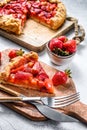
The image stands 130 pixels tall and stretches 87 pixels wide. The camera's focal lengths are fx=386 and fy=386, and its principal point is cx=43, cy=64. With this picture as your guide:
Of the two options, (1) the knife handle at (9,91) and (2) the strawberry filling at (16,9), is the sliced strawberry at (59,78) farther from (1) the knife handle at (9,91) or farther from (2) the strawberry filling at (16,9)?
(2) the strawberry filling at (16,9)

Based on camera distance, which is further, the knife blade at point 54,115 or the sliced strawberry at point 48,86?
the sliced strawberry at point 48,86

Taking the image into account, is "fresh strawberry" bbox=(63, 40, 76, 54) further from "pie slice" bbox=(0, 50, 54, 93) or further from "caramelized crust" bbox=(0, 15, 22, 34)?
"caramelized crust" bbox=(0, 15, 22, 34)

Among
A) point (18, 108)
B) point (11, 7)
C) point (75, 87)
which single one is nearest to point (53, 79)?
point (75, 87)

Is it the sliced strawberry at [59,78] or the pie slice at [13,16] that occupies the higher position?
the pie slice at [13,16]

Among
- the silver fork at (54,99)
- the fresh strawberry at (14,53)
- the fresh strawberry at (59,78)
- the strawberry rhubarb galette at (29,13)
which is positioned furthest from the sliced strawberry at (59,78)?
the strawberry rhubarb galette at (29,13)

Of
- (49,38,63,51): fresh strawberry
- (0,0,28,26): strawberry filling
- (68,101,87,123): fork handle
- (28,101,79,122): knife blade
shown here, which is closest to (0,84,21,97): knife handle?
(28,101,79,122): knife blade

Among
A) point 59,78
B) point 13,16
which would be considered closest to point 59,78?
point 59,78
